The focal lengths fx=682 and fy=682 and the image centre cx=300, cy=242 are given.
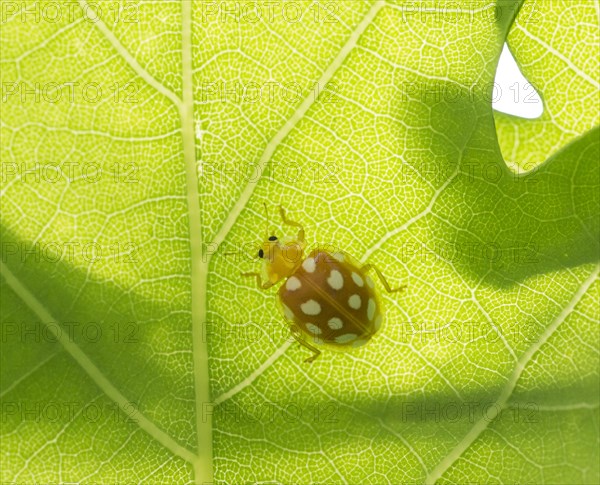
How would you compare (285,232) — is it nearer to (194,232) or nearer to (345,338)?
(194,232)

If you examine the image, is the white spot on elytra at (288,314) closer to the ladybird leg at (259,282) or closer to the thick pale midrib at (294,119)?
the ladybird leg at (259,282)

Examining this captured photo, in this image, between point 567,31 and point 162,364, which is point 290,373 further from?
point 567,31

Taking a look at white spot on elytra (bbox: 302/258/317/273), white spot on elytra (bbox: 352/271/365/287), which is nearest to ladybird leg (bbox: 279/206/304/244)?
white spot on elytra (bbox: 302/258/317/273)

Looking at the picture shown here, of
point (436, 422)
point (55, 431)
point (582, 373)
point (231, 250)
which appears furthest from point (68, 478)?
point (582, 373)

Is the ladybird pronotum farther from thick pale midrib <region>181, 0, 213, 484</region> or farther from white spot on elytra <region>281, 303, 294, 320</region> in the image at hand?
thick pale midrib <region>181, 0, 213, 484</region>

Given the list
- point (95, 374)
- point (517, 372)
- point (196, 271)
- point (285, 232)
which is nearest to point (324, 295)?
point (285, 232)

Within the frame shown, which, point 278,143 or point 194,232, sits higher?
point 278,143
